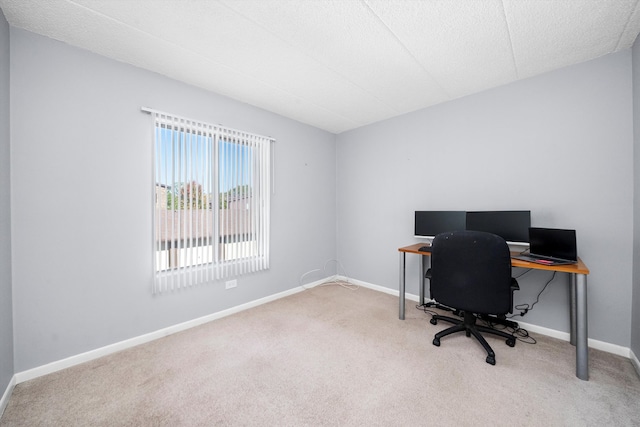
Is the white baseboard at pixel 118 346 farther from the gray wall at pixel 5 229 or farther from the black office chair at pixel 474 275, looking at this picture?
the black office chair at pixel 474 275

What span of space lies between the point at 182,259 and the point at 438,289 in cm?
256

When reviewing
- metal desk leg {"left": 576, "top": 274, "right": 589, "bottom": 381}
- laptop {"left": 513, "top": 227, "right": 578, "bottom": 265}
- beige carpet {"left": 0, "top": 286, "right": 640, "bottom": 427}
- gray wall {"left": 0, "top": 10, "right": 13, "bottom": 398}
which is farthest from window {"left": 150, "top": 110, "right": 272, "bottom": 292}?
metal desk leg {"left": 576, "top": 274, "right": 589, "bottom": 381}

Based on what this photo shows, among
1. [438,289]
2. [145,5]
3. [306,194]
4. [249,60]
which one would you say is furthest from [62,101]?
[438,289]

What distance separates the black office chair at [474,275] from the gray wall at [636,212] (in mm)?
852

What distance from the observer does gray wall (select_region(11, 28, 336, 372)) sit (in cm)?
178

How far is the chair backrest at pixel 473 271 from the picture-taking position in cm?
189

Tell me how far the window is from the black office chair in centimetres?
217

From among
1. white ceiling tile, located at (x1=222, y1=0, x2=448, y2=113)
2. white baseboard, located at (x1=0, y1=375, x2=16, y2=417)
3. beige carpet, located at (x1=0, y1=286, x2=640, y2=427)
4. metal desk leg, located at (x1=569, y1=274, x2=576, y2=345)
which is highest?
white ceiling tile, located at (x1=222, y1=0, x2=448, y2=113)

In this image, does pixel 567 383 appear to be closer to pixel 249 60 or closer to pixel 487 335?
pixel 487 335

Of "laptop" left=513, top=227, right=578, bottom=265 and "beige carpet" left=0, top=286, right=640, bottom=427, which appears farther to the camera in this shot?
"laptop" left=513, top=227, right=578, bottom=265

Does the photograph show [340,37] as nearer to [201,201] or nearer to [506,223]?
[201,201]

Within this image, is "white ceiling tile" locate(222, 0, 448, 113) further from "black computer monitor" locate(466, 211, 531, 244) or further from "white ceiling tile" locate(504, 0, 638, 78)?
"black computer monitor" locate(466, 211, 531, 244)

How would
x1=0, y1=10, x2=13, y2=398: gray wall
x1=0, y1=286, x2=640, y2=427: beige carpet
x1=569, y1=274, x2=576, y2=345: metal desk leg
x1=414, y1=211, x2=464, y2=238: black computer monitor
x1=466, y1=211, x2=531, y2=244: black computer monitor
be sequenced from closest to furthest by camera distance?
x1=0, y1=286, x2=640, y2=427: beige carpet, x1=0, y1=10, x2=13, y2=398: gray wall, x1=569, y1=274, x2=576, y2=345: metal desk leg, x1=466, y1=211, x2=531, y2=244: black computer monitor, x1=414, y1=211, x2=464, y2=238: black computer monitor

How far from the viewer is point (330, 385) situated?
5.62ft
